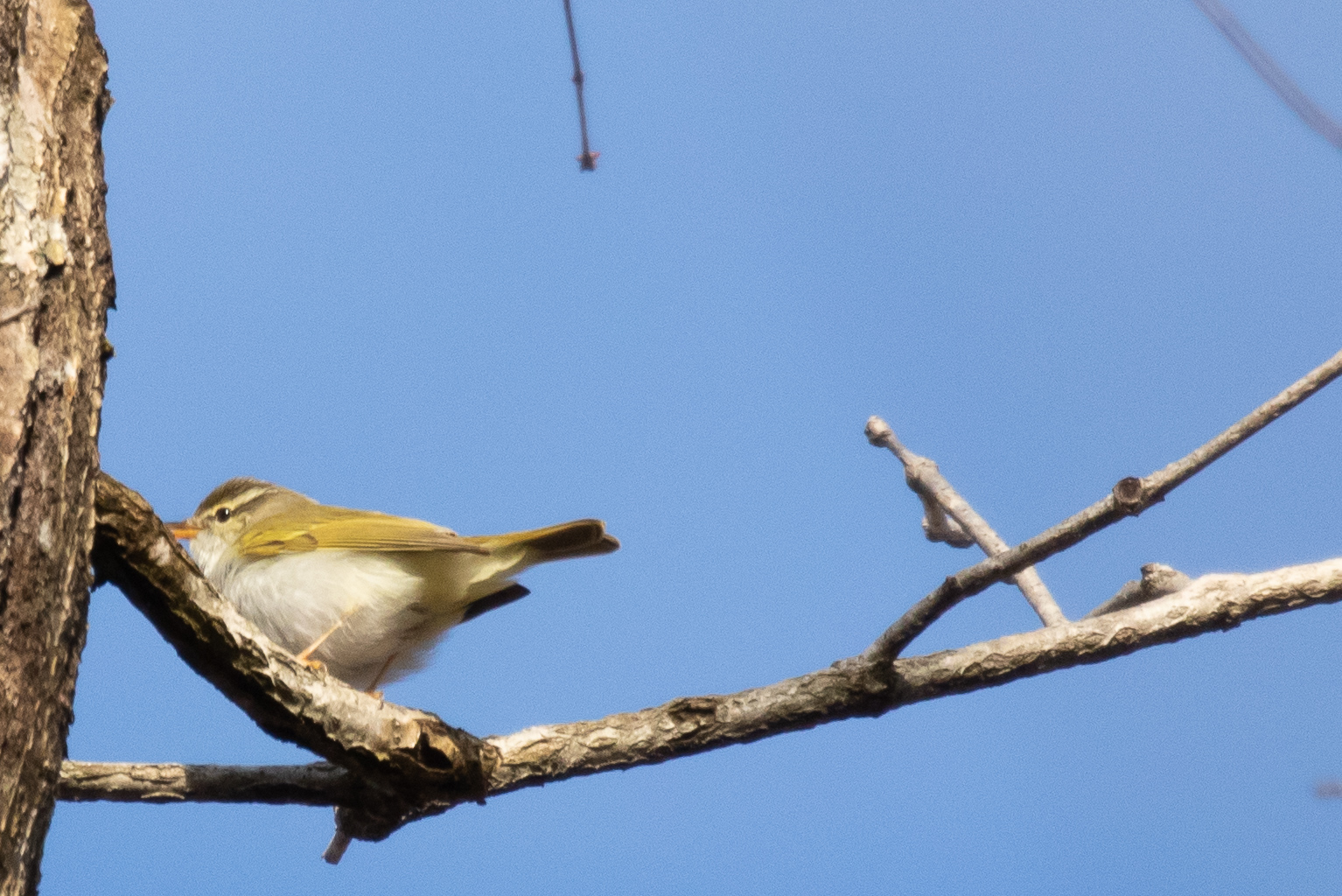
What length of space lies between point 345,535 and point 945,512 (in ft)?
4.97

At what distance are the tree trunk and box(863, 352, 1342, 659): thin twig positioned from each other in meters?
1.13

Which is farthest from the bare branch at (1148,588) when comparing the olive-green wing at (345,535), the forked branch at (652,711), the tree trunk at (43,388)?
the tree trunk at (43,388)

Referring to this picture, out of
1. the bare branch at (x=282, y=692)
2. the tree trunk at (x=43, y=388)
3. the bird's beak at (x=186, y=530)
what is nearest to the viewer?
the tree trunk at (x=43, y=388)

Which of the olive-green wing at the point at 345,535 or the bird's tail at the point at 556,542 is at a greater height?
the olive-green wing at the point at 345,535

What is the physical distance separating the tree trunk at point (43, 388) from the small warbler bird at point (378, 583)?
4.57 ft

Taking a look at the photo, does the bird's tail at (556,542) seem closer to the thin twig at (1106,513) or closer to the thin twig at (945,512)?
the thin twig at (945,512)

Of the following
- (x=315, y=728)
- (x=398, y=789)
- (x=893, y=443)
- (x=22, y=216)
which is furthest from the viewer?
(x=893, y=443)

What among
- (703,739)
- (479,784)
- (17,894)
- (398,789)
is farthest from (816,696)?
(17,894)

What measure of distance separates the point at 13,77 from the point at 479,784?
1210 millimetres

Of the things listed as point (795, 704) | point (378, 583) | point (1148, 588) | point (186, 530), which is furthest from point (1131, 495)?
point (186, 530)

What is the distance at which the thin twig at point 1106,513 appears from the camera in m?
1.65

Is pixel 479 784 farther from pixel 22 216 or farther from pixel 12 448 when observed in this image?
pixel 22 216

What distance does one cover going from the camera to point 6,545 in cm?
128

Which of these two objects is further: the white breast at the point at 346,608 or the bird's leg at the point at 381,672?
the bird's leg at the point at 381,672
